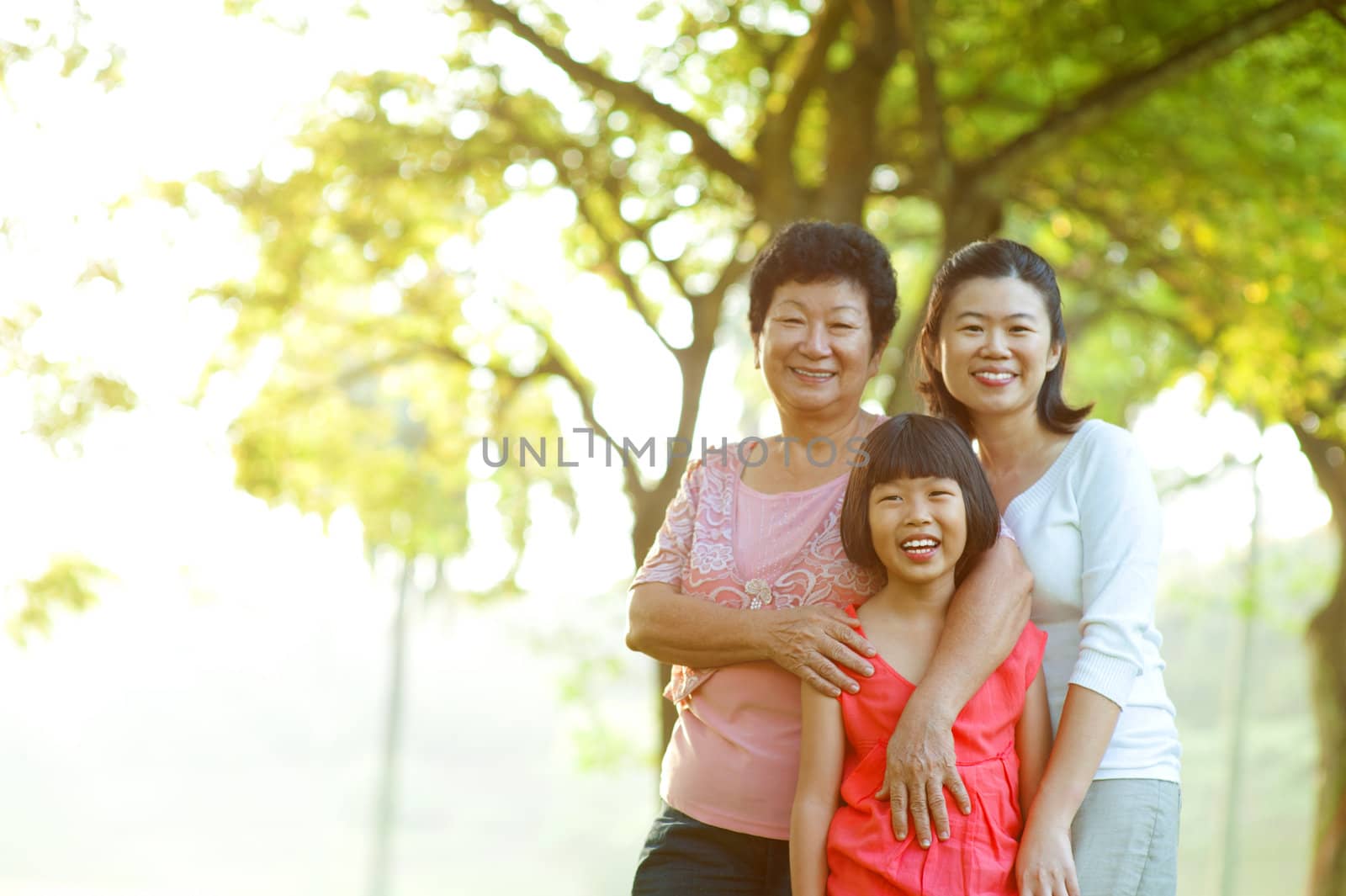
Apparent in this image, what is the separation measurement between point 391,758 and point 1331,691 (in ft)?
22.6

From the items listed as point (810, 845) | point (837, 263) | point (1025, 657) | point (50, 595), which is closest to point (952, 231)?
point (837, 263)

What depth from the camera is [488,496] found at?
28.3 ft

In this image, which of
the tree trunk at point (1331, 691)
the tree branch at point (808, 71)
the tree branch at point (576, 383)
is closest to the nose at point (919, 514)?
the tree branch at point (808, 71)

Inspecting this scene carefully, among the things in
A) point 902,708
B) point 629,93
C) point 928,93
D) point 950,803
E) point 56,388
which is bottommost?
point 950,803

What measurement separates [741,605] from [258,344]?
5842mm

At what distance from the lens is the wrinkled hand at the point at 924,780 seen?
82.1 inches

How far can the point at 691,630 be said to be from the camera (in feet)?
7.81

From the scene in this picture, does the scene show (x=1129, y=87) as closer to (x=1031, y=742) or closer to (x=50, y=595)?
(x=1031, y=742)

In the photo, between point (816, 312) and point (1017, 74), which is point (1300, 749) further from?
point (816, 312)

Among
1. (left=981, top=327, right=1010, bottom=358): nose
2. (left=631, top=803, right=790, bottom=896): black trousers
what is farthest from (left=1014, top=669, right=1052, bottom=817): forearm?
(left=981, top=327, right=1010, bottom=358): nose

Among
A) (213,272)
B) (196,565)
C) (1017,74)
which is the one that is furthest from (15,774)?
(1017,74)

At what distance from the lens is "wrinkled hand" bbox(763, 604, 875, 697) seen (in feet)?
7.21

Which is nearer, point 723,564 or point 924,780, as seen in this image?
point 924,780

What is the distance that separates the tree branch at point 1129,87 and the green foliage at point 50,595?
15.1ft
